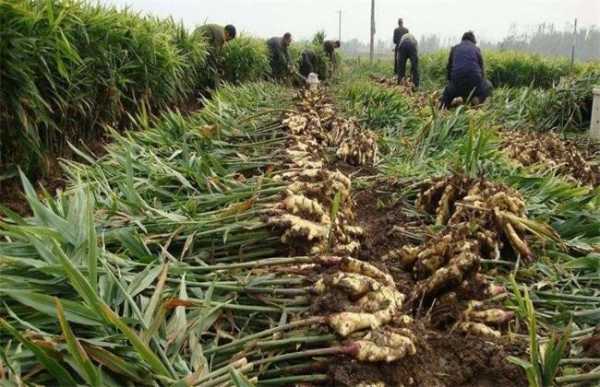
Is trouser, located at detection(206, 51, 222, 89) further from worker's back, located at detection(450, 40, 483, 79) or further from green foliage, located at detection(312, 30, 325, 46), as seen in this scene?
green foliage, located at detection(312, 30, 325, 46)

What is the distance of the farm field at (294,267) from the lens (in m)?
1.45

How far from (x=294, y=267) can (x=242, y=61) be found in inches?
411

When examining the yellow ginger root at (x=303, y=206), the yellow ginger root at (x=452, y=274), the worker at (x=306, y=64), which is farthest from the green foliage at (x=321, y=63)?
the yellow ginger root at (x=452, y=274)

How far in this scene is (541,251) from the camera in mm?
2432

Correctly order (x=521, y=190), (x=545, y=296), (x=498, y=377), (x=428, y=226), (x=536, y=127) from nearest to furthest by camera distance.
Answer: (x=498, y=377) → (x=545, y=296) → (x=428, y=226) → (x=521, y=190) → (x=536, y=127)

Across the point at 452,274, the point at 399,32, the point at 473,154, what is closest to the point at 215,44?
the point at 399,32

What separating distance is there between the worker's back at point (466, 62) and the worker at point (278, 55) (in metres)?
6.49

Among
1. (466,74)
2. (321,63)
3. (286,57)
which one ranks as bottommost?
(321,63)

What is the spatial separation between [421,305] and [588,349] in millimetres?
532

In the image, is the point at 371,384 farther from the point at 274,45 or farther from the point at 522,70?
the point at 522,70

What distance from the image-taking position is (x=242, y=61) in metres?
11.8

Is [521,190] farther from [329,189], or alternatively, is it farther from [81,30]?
[81,30]

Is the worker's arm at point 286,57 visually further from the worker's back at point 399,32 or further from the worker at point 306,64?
the worker's back at point 399,32

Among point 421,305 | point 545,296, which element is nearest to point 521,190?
point 545,296
